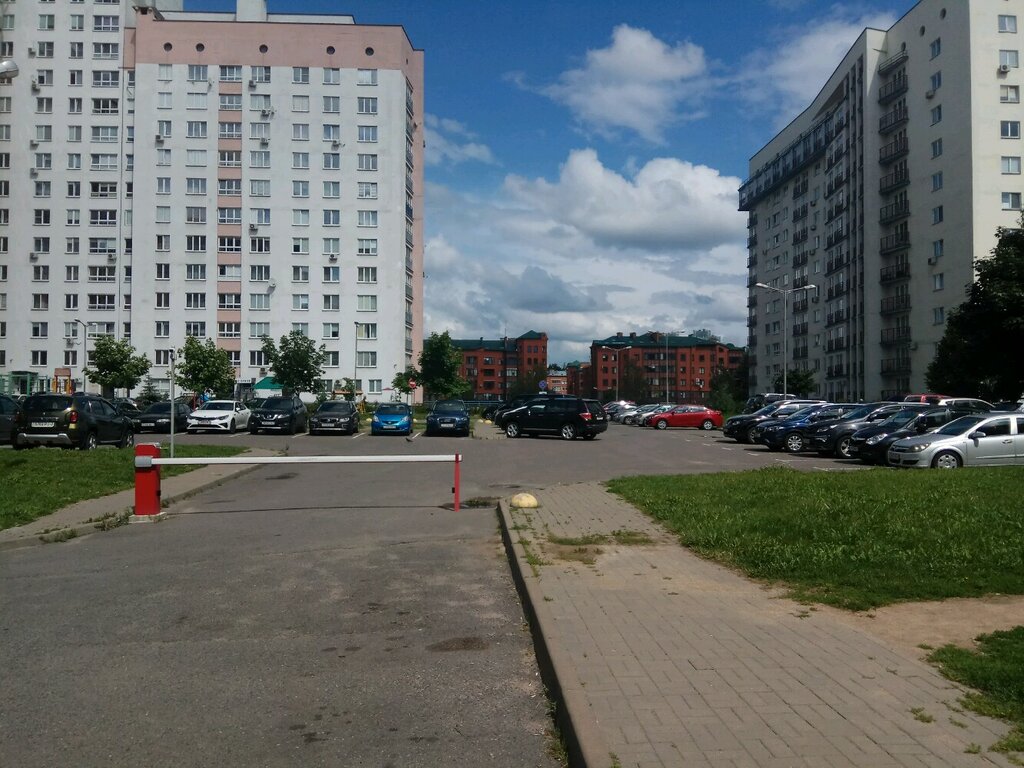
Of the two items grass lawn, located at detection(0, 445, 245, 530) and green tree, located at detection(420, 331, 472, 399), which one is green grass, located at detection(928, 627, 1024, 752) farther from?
green tree, located at detection(420, 331, 472, 399)

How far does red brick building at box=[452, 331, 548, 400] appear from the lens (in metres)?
182

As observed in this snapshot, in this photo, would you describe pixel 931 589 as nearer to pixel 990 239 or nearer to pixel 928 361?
pixel 990 239

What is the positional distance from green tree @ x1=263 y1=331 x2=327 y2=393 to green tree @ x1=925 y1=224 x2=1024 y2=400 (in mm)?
43934

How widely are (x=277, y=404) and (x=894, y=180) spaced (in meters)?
46.7

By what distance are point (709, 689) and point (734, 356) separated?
575ft

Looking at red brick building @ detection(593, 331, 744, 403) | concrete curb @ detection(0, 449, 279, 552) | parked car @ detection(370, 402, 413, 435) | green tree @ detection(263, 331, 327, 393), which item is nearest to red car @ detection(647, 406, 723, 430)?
parked car @ detection(370, 402, 413, 435)

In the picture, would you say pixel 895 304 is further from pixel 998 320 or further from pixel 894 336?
pixel 998 320

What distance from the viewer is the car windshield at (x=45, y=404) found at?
77.6 ft

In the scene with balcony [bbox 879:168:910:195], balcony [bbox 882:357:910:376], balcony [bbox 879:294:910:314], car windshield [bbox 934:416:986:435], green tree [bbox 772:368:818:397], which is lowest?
car windshield [bbox 934:416:986:435]

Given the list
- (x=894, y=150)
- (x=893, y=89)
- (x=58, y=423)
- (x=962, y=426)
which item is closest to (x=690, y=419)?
(x=894, y=150)

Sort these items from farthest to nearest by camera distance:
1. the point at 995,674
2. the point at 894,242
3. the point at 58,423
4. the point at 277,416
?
the point at 894,242 → the point at 277,416 → the point at 58,423 → the point at 995,674

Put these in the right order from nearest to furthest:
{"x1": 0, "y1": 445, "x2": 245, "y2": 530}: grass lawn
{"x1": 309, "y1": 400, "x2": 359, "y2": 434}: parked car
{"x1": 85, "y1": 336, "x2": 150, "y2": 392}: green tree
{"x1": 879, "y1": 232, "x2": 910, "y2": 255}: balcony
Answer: {"x1": 0, "y1": 445, "x2": 245, "y2": 530}: grass lawn → {"x1": 309, "y1": 400, "x2": 359, "y2": 434}: parked car → {"x1": 879, "y1": 232, "x2": 910, "y2": 255}: balcony → {"x1": 85, "y1": 336, "x2": 150, "y2": 392}: green tree

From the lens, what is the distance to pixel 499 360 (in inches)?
7264

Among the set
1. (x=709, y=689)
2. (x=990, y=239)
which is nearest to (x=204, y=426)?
(x=709, y=689)
